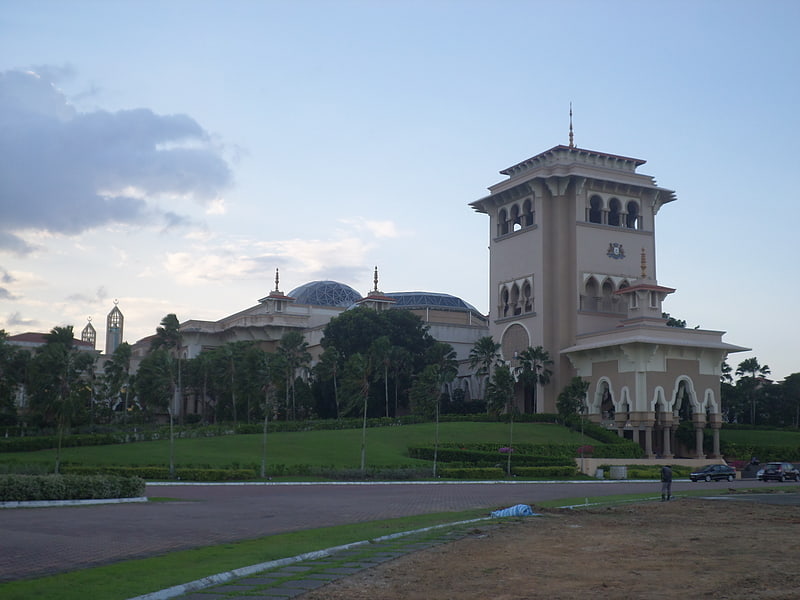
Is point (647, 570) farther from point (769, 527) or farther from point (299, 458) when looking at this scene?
point (299, 458)

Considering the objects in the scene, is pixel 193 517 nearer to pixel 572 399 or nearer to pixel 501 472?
pixel 501 472

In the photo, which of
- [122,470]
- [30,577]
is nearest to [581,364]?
[122,470]

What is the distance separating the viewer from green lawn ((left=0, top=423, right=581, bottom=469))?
50.2 m

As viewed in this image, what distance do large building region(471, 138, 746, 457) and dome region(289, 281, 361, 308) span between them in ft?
123

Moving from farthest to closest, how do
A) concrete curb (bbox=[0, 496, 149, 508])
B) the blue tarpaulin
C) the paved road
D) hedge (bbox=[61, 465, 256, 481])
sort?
hedge (bbox=[61, 465, 256, 481]), concrete curb (bbox=[0, 496, 149, 508]), the blue tarpaulin, the paved road

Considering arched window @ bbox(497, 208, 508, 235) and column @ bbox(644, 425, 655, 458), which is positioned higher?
arched window @ bbox(497, 208, 508, 235)

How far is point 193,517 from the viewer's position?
20.6 meters

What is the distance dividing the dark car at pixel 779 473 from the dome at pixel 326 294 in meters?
66.8

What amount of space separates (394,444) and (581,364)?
17.8 m

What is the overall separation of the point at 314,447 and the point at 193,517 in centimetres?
3554

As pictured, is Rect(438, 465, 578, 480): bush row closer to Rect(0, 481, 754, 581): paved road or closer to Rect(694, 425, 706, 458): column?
Rect(0, 481, 754, 581): paved road

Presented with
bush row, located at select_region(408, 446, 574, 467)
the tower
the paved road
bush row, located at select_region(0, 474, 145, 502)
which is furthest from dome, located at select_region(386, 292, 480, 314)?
bush row, located at select_region(0, 474, 145, 502)

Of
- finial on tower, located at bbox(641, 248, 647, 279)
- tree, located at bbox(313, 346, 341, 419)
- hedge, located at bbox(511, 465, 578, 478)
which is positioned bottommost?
hedge, located at bbox(511, 465, 578, 478)

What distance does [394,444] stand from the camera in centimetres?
5741
